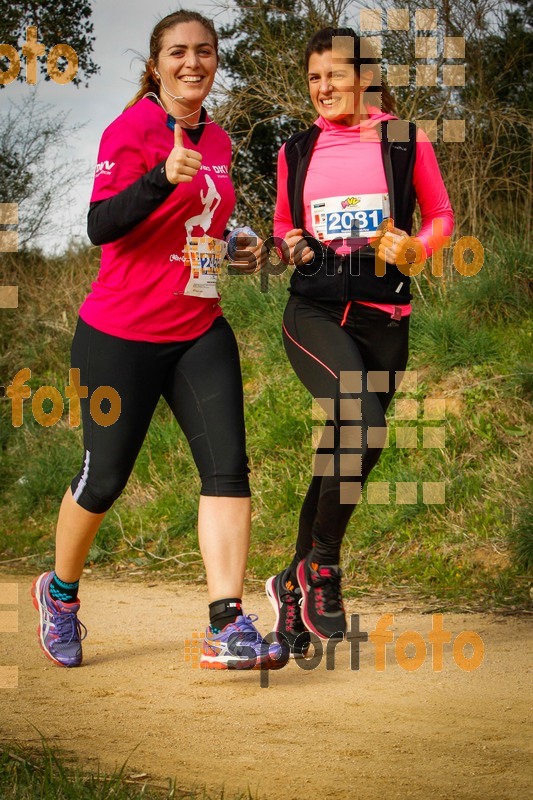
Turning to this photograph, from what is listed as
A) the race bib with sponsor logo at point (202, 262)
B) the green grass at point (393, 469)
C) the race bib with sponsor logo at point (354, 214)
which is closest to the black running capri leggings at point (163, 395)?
the race bib with sponsor logo at point (202, 262)

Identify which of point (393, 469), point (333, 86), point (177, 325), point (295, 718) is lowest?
point (295, 718)

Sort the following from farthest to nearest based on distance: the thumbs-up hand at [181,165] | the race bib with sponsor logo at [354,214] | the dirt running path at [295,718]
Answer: the race bib with sponsor logo at [354,214], the thumbs-up hand at [181,165], the dirt running path at [295,718]

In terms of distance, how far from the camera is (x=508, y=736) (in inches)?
133

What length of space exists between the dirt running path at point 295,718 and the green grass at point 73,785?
101 millimetres

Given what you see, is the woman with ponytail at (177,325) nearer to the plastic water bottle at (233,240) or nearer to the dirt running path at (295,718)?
the plastic water bottle at (233,240)

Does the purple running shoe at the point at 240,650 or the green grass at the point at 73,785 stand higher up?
the purple running shoe at the point at 240,650

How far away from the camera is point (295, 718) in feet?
11.8

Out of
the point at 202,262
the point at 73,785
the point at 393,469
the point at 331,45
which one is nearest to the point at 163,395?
the point at 202,262

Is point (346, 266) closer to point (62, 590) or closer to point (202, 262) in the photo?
point (202, 262)

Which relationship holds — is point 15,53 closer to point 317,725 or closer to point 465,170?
point 465,170

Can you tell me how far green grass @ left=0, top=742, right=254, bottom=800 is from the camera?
273 centimetres

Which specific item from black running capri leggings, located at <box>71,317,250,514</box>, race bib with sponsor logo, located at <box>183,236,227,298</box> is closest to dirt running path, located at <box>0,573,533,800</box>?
black running capri leggings, located at <box>71,317,250,514</box>

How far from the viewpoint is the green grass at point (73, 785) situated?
8.95ft

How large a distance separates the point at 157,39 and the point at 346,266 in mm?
1134
